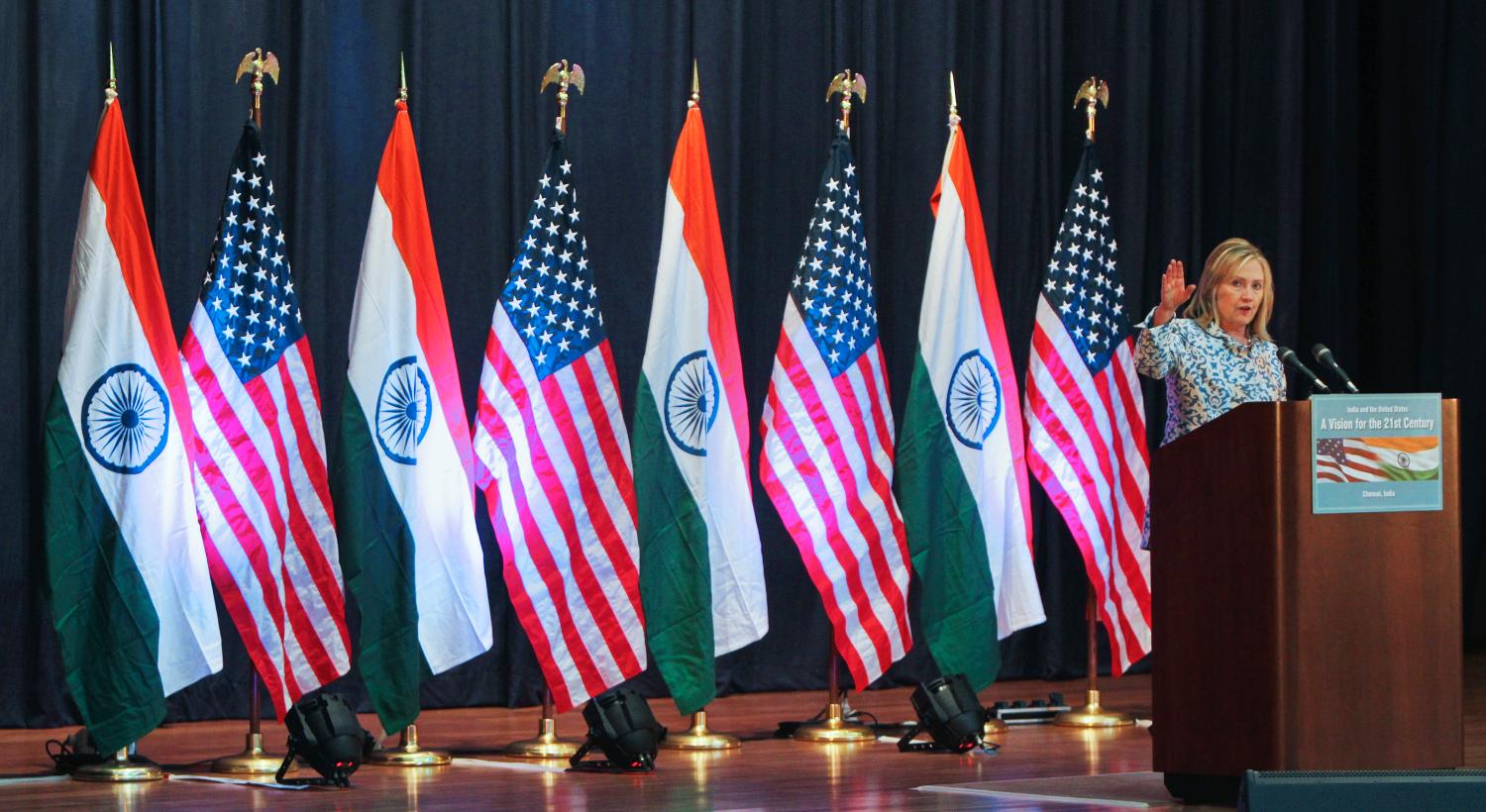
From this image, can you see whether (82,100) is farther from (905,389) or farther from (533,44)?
(905,389)

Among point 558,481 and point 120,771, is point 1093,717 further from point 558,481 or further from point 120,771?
point 120,771

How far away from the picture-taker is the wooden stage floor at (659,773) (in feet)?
16.0

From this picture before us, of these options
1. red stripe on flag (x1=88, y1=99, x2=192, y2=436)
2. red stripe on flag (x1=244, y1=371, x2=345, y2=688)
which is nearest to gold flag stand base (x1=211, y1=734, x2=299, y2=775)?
red stripe on flag (x1=244, y1=371, x2=345, y2=688)

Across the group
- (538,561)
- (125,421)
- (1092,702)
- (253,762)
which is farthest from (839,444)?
(125,421)

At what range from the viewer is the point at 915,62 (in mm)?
8438

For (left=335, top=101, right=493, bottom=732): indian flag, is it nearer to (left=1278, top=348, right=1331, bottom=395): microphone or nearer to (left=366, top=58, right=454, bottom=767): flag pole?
(left=366, top=58, right=454, bottom=767): flag pole

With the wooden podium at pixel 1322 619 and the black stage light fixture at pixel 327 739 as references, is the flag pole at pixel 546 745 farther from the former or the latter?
the wooden podium at pixel 1322 619

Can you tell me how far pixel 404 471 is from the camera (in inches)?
228

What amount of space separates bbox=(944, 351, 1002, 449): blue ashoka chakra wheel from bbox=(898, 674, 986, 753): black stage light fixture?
1.04m

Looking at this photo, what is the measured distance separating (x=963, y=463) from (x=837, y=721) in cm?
100

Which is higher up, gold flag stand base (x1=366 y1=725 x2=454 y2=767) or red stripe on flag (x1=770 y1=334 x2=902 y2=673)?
red stripe on flag (x1=770 y1=334 x2=902 y2=673)

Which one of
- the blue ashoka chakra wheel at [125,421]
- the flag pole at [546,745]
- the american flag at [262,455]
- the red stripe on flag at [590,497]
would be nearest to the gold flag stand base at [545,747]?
the flag pole at [546,745]

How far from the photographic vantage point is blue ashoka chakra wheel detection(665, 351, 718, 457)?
6.19 meters

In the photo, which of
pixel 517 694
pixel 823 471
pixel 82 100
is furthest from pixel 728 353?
pixel 82 100
